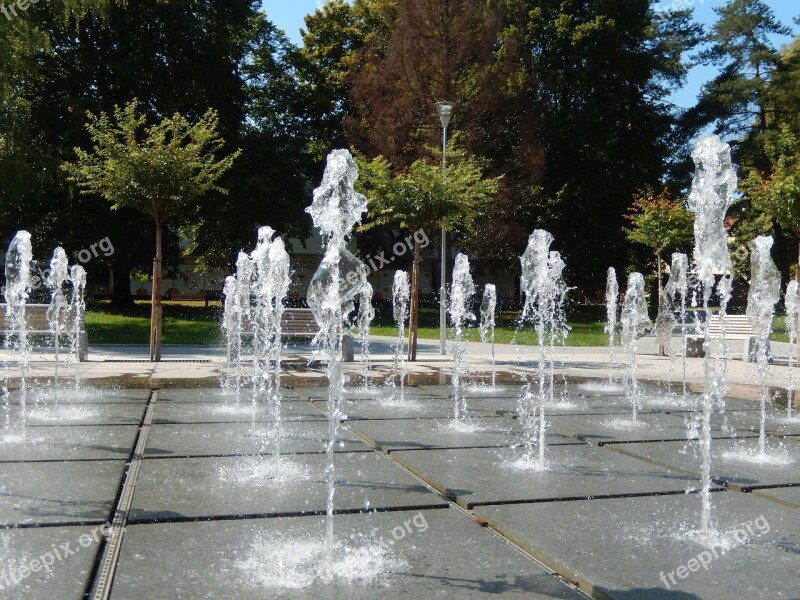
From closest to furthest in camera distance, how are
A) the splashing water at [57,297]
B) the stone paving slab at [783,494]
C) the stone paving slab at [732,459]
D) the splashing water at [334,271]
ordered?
1. the splashing water at [334,271]
2. the stone paving slab at [783,494]
3. the stone paving slab at [732,459]
4. the splashing water at [57,297]

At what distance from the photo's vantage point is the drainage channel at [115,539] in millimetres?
2902

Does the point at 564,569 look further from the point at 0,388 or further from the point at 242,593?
the point at 0,388

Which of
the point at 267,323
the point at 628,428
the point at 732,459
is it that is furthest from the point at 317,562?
the point at 267,323

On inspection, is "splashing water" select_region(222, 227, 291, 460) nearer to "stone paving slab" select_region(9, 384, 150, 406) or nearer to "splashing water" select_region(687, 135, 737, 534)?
"stone paving slab" select_region(9, 384, 150, 406)

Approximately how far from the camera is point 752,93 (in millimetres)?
33031

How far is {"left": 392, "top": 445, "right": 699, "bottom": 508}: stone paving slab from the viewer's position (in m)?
4.34

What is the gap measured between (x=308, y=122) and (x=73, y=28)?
10.4m

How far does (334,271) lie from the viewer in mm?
3729

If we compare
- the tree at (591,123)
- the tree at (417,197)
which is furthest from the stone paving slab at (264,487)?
the tree at (591,123)

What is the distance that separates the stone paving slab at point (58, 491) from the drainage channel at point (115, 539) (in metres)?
0.05

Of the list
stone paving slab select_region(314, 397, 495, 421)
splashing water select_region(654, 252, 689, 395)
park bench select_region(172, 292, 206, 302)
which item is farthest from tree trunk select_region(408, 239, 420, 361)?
park bench select_region(172, 292, 206, 302)

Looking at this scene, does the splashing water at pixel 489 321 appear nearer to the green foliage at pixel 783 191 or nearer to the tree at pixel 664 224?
the tree at pixel 664 224

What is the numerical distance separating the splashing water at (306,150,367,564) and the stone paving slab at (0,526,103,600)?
→ 37.9 inches

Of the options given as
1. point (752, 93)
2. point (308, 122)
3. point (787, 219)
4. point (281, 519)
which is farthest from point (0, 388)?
point (752, 93)
